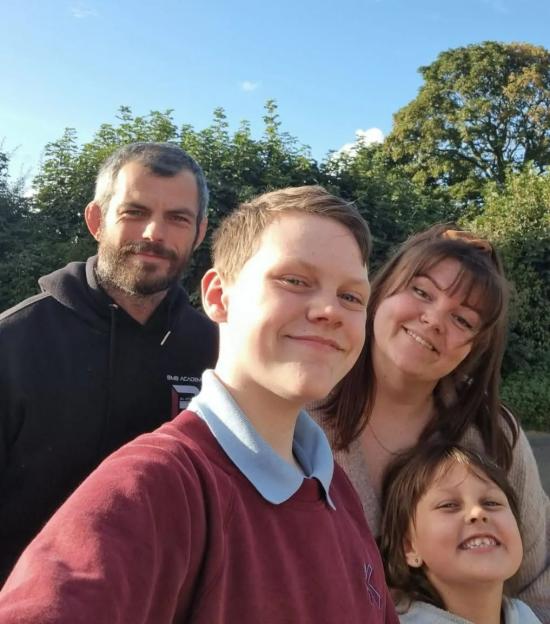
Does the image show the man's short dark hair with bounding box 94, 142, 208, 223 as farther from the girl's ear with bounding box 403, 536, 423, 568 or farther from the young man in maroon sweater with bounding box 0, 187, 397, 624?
the girl's ear with bounding box 403, 536, 423, 568

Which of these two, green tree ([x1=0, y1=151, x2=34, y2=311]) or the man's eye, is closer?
the man's eye

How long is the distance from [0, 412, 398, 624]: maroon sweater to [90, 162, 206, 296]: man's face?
1153 mm

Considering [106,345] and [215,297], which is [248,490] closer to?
[215,297]

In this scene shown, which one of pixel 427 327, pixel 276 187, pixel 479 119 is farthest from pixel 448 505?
pixel 479 119

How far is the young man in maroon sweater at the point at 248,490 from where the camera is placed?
72 centimetres

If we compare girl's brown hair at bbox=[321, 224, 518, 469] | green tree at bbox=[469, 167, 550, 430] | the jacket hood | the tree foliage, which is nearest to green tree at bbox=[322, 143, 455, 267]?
the tree foliage

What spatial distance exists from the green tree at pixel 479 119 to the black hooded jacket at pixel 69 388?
23963mm

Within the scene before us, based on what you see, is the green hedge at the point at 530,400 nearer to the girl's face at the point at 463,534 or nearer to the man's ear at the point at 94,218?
the girl's face at the point at 463,534

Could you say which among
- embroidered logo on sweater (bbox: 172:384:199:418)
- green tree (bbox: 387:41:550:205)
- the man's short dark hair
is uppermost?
green tree (bbox: 387:41:550:205)

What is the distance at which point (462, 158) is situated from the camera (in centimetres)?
2508

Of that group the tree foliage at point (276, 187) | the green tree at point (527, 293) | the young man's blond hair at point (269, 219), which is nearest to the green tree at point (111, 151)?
the tree foliage at point (276, 187)

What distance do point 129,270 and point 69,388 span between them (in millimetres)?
444

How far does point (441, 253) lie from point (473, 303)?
21 centimetres

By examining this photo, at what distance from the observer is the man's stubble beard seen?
82.6 inches
